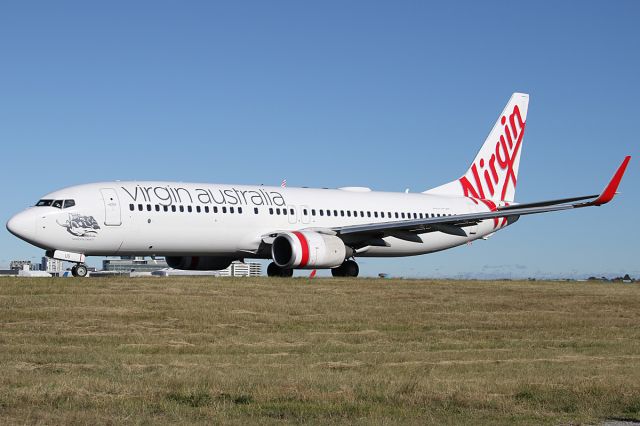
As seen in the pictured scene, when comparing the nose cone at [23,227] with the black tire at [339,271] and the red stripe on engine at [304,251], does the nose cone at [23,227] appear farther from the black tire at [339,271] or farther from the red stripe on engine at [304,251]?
the black tire at [339,271]

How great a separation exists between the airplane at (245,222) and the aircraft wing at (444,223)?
4 cm

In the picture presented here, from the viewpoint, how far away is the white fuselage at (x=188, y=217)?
35.8 m

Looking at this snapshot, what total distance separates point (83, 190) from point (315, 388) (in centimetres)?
2329

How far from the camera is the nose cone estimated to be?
115 feet

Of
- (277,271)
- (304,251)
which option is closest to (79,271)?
(304,251)

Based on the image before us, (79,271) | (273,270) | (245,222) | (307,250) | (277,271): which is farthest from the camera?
(273,270)

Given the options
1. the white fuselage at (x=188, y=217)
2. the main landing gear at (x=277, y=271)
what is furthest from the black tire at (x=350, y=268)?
the main landing gear at (x=277, y=271)

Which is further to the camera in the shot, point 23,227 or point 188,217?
point 188,217

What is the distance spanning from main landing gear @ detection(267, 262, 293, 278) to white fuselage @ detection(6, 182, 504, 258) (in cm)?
103

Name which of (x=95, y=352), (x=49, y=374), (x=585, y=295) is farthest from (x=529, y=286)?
(x=49, y=374)

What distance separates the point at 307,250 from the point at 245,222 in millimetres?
3342

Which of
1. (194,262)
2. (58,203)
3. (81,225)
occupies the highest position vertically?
(58,203)

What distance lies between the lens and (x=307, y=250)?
3828 cm

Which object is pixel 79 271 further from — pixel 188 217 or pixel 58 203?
pixel 188 217
